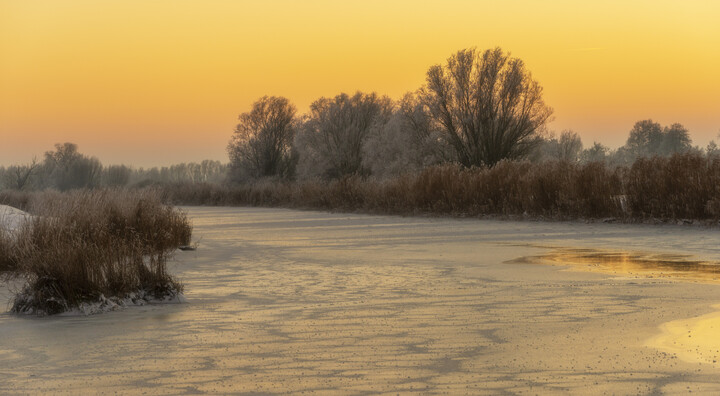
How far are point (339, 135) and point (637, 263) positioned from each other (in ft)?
158

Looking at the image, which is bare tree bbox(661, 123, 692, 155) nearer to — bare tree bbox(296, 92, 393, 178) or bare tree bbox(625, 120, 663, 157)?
bare tree bbox(625, 120, 663, 157)

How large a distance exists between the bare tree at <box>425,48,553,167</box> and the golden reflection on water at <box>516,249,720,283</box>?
2572cm

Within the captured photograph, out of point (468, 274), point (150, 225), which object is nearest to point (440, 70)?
point (150, 225)

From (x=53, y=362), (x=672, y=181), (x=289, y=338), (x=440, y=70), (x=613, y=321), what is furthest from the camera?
(x=440, y=70)

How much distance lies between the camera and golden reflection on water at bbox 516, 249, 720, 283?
11.4 m

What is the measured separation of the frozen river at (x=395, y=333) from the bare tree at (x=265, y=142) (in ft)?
185

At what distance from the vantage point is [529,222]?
24.8 m

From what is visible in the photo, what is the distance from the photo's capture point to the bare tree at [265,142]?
70.2 metres

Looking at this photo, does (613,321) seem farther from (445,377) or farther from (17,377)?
(17,377)

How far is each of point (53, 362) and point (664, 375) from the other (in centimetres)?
458

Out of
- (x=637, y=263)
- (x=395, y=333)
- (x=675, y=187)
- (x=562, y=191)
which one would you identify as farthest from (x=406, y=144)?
(x=395, y=333)

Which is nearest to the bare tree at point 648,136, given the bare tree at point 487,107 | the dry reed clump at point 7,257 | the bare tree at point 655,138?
the bare tree at point 655,138

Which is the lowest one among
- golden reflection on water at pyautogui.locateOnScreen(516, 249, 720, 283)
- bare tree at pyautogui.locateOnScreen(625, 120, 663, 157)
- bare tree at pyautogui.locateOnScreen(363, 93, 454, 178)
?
golden reflection on water at pyautogui.locateOnScreen(516, 249, 720, 283)

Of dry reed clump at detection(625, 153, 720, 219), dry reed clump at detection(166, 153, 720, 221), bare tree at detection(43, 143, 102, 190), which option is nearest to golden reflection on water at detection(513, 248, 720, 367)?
dry reed clump at detection(625, 153, 720, 219)
